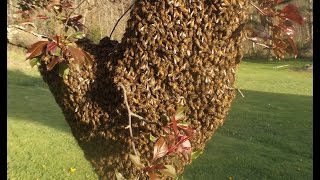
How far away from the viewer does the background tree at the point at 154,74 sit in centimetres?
199

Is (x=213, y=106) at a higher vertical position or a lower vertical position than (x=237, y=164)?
higher

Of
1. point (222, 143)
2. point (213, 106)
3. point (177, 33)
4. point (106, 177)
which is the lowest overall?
point (222, 143)

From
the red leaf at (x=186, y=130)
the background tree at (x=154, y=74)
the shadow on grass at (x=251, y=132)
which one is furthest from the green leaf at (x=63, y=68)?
the red leaf at (x=186, y=130)

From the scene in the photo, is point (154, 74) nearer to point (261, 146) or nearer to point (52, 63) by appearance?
point (52, 63)

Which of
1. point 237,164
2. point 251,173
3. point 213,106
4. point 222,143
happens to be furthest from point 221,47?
point 222,143

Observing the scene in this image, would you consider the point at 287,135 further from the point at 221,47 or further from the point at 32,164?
the point at 221,47

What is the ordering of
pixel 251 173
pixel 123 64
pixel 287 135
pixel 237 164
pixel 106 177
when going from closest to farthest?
pixel 123 64 → pixel 106 177 → pixel 251 173 → pixel 237 164 → pixel 287 135

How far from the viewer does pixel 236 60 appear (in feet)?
7.22

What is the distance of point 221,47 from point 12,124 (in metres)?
8.98

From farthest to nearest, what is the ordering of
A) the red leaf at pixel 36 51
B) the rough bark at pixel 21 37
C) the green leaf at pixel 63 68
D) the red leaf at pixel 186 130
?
the rough bark at pixel 21 37, the green leaf at pixel 63 68, the red leaf at pixel 36 51, the red leaf at pixel 186 130

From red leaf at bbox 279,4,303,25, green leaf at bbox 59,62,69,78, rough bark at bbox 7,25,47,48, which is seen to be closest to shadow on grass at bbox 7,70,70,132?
rough bark at bbox 7,25,47,48

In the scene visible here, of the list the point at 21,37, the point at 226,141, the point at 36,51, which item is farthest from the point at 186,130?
the point at 226,141

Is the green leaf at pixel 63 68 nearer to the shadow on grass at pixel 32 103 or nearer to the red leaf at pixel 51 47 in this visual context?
the red leaf at pixel 51 47

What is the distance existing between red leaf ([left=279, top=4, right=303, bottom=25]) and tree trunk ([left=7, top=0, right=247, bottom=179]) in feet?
0.70
